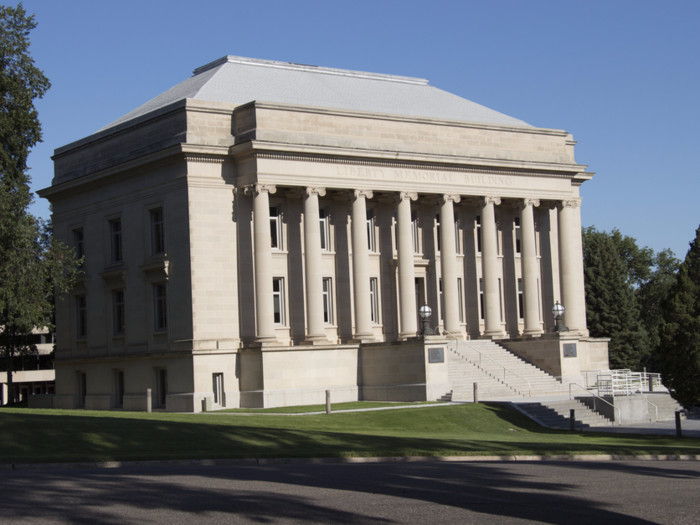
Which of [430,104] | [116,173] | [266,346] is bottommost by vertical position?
[266,346]

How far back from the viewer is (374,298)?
52625 mm

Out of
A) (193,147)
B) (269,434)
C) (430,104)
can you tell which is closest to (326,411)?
(269,434)

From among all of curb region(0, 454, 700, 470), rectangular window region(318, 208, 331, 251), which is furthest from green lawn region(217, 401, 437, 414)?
curb region(0, 454, 700, 470)

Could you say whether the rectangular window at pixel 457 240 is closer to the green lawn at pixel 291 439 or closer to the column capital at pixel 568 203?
the column capital at pixel 568 203

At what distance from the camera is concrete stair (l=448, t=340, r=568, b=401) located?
4659 cm

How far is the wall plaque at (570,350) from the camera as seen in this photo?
50219mm

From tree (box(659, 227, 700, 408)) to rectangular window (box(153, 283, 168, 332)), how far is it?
77.4 feet

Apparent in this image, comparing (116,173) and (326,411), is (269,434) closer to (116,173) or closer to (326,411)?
(326,411)

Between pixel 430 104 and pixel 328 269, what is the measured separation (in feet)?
44.2

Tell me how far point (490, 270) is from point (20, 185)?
25020 millimetres

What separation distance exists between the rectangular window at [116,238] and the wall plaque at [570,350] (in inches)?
931

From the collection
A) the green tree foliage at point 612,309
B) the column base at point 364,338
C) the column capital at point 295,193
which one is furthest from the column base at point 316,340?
the green tree foliage at point 612,309

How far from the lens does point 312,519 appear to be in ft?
45.8

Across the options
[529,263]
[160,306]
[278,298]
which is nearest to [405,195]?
[278,298]
